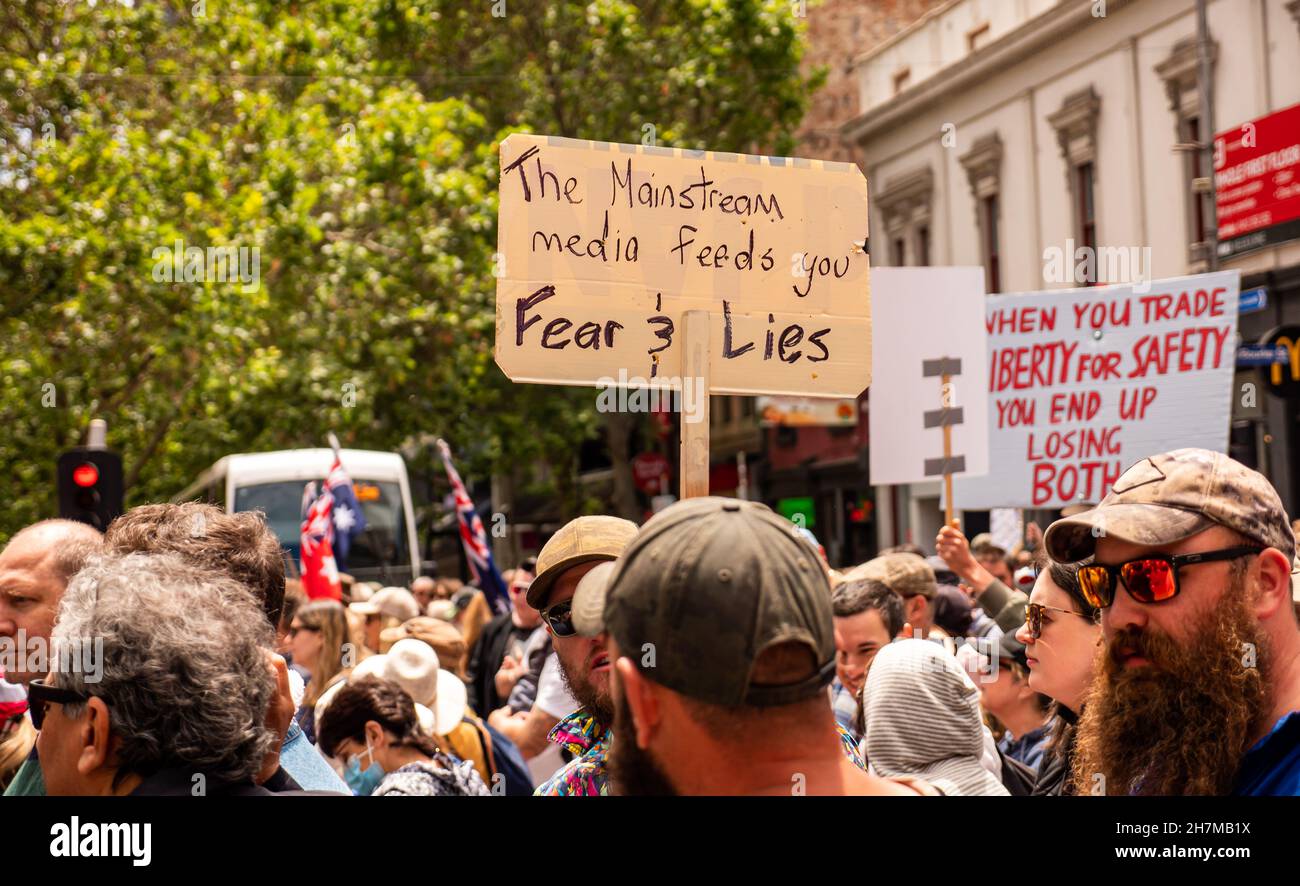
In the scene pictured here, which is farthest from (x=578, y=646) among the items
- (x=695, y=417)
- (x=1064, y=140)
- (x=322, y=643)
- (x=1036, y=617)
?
(x=1064, y=140)

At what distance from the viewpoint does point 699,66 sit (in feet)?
88.6

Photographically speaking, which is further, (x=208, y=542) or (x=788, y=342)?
(x=788, y=342)

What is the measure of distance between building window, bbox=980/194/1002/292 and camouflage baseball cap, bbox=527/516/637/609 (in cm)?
2650

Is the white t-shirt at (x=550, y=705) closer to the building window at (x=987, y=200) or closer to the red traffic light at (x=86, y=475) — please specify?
the red traffic light at (x=86, y=475)

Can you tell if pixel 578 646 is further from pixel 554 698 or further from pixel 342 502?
pixel 342 502

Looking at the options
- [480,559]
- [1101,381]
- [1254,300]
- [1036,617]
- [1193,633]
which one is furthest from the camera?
[1254,300]

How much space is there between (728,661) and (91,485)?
Answer: 9.65m

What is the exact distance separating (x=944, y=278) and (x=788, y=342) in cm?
339

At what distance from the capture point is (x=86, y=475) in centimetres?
1066

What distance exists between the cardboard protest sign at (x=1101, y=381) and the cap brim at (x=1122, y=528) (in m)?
5.67

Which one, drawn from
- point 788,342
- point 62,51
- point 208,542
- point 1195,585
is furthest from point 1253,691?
point 62,51

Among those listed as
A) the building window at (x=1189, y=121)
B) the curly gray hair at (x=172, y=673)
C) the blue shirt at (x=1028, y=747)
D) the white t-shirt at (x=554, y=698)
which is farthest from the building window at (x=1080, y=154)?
the curly gray hair at (x=172, y=673)

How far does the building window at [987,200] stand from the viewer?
28.9 metres
